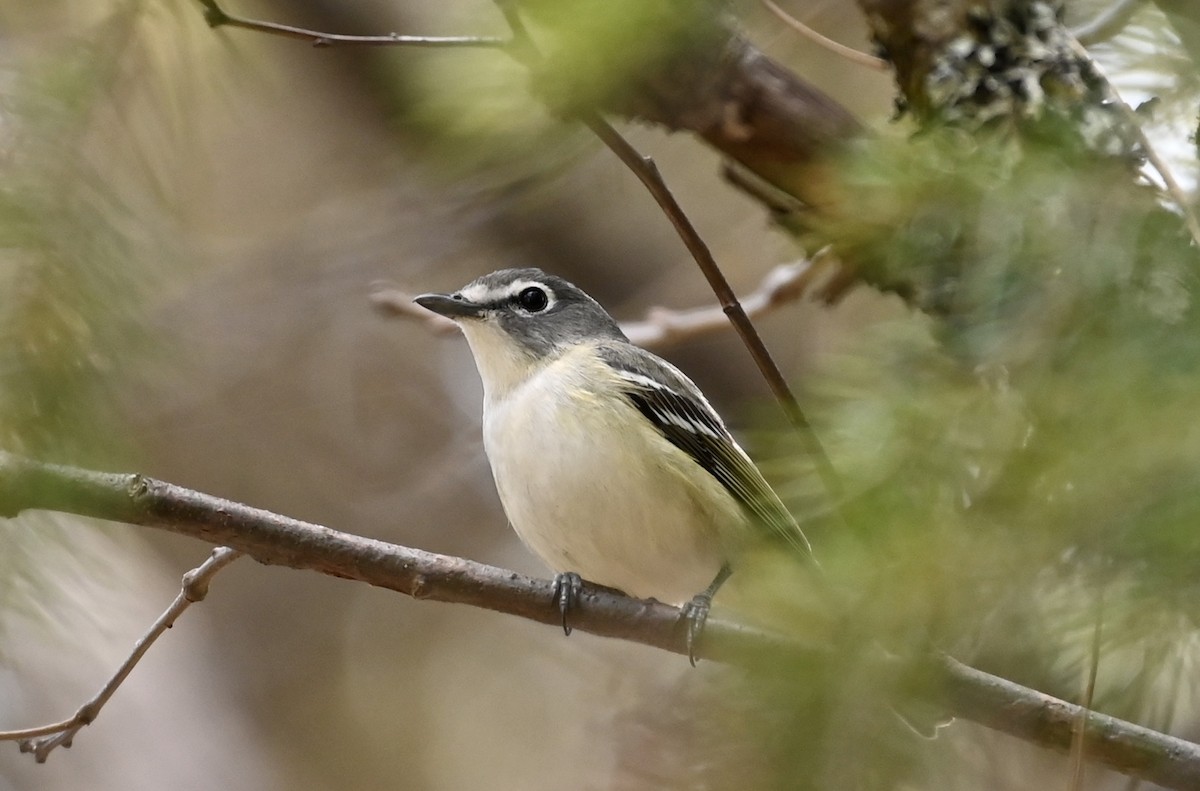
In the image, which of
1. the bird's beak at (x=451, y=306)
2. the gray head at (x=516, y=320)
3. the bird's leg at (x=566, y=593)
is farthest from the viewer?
the gray head at (x=516, y=320)

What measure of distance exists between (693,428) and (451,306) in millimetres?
748

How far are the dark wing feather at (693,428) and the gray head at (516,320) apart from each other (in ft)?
0.67

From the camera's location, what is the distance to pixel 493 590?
2127 millimetres

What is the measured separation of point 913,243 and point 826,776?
58 centimetres

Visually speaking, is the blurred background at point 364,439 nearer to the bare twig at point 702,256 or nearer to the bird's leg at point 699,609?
the bird's leg at point 699,609

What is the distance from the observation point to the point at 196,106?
6.12 feet

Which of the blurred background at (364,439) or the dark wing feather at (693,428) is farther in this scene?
the blurred background at (364,439)

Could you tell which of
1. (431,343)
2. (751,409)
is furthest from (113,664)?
(751,409)

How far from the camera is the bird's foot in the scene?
82.4 inches

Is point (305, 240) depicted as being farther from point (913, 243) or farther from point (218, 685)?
point (913, 243)

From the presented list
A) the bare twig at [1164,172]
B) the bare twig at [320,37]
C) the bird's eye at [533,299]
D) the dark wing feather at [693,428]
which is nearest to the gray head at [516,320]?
the bird's eye at [533,299]

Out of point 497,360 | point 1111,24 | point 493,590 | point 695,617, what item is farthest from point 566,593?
point 1111,24

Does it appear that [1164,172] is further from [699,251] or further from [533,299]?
[533,299]

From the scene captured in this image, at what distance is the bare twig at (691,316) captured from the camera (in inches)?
138
